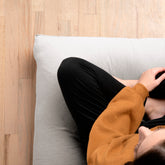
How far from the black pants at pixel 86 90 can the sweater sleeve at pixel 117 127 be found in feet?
0.15

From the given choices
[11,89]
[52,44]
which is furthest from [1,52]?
[52,44]

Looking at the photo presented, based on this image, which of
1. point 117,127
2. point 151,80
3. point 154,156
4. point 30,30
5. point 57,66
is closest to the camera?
point 154,156

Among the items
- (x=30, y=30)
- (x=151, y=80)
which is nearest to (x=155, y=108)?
(x=151, y=80)

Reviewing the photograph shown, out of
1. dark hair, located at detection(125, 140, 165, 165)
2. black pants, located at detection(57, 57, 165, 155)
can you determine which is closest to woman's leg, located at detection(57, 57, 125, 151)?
black pants, located at detection(57, 57, 165, 155)

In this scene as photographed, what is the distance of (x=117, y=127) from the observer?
847mm

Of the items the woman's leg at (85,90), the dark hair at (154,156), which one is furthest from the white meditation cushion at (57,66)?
the dark hair at (154,156)

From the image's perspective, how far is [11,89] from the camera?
1198mm

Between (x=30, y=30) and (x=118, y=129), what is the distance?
0.74 meters

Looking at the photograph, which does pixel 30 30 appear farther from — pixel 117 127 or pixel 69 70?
pixel 117 127

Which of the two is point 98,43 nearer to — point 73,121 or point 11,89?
point 73,121

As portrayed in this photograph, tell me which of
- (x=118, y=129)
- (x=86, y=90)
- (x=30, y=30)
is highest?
(x=30, y=30)

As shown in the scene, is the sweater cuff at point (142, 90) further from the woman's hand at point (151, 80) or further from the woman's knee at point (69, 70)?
the woman's knee at point (69, 70)

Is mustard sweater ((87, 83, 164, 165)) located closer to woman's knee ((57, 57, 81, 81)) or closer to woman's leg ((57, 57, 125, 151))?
woman's leg ((57, 57, 125, 151))

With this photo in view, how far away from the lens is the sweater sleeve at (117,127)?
0.76 meters
